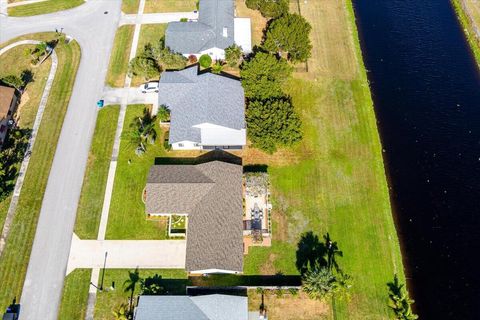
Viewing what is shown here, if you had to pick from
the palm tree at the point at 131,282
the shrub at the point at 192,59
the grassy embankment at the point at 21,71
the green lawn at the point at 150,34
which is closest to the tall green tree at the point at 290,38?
the shrub at the point at 192,59

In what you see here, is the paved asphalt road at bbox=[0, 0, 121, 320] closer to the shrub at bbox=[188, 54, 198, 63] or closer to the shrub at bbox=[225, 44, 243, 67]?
the shrub at bbox=[188, 54, 198, 63]

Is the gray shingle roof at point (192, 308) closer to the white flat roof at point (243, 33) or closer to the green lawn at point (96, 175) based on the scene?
the green lawn at point (96, 175)

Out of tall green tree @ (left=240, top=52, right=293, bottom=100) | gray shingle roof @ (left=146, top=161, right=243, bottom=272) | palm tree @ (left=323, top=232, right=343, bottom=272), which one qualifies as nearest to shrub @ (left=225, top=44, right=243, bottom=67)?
tall green tree @ (left=240, top=52, right=293, bottom=100)

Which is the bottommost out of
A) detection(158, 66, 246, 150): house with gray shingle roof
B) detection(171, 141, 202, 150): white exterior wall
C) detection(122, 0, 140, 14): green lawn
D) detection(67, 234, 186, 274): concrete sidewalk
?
detection(67, 234, 186, 274): concrete sidewalk

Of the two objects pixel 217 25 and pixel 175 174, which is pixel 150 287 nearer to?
pixel 175 174

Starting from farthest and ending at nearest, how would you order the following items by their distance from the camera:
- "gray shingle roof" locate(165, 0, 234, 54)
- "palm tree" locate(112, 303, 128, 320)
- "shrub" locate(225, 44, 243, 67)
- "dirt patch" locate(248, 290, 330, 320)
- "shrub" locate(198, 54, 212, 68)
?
"gray shingle roof" locate(165, 0, 234, 54) → "shrub" locate(198, 54, 212, 68) → "shrub" locate(225, 44, 243, 67) → "dirt patch" locate(248, 290, 330, 320) → "palm tree" locate(112, 303, 128, 320)

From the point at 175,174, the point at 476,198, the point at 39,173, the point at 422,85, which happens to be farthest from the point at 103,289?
the point at 422,85

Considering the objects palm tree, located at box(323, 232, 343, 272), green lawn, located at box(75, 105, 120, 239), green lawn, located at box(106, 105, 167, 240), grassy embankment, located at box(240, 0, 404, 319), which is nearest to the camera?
grassy embankment, located at box(240, 0, 404, 319)
